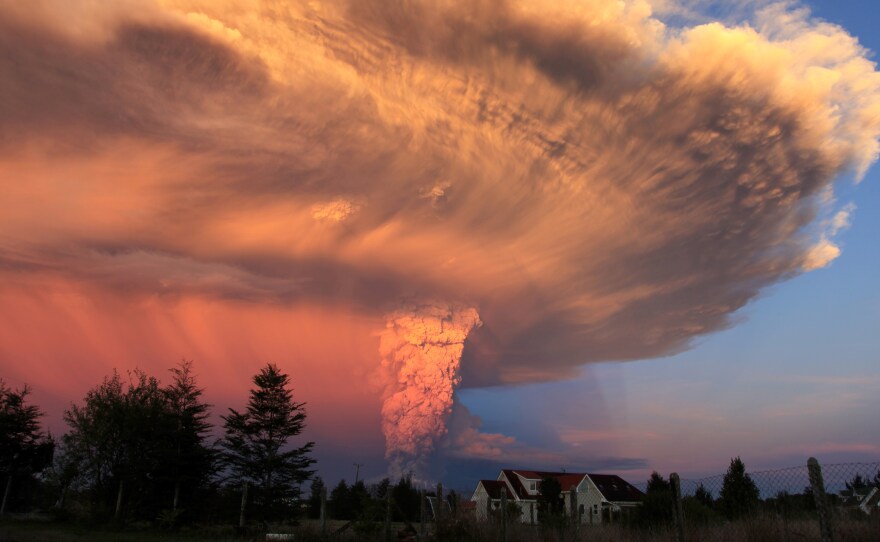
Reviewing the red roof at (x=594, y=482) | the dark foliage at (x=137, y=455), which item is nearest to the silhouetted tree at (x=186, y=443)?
the dark foliage at (x=137, y=455)

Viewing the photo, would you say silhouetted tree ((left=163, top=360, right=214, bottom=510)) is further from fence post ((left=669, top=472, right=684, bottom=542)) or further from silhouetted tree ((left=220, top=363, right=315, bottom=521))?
fence post ((left=669, top=472, right=684, bottom=542))

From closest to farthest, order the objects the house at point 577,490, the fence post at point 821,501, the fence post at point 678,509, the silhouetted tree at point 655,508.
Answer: the fence post at point 821,501, the fence post at point 678,509, the silhouetted tree at point 655,508, the house at point 577,490

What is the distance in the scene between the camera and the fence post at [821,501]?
324 inches

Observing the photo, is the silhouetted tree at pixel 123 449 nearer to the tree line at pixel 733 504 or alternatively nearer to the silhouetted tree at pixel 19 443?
the silhouetted tree at pixel 19 443

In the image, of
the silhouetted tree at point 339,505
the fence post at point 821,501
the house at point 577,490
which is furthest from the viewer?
the house at point 577,490

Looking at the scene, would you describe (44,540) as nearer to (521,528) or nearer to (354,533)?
(354,533)

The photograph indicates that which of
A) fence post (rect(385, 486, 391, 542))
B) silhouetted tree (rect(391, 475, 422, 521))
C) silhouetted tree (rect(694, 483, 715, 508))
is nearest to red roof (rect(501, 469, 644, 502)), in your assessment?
silhouetted tree (rect(391, 475, 422, 521))

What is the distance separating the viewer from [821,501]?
832cm

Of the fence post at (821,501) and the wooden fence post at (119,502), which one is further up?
the fence post at (821,501)

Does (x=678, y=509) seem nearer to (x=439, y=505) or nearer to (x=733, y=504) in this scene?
(x=439, y=505)

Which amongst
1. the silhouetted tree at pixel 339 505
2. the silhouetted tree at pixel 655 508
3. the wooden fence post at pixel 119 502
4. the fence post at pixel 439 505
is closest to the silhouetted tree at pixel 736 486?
the silhouetted tree at pixel 655 508

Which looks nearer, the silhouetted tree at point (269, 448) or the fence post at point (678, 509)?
the fence post at point (678, 509)

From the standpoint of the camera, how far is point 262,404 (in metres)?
43.3

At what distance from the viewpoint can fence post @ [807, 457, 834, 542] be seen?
27.0 ft
